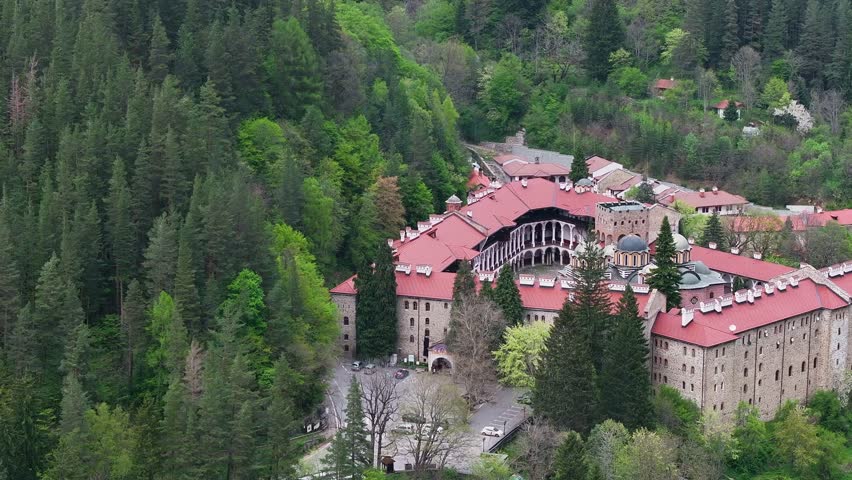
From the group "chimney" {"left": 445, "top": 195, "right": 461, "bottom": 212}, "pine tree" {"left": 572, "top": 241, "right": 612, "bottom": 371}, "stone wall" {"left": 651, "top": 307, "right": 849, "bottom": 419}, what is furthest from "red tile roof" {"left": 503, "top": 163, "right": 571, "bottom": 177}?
"pine tree" {"left": 572, "top": 241, "right": 612, "bottom": 371}

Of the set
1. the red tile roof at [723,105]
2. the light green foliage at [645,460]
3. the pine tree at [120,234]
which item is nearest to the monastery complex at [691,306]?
the light green foliage at [645,460]

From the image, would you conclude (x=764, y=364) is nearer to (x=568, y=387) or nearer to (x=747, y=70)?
(x=568, y=387)

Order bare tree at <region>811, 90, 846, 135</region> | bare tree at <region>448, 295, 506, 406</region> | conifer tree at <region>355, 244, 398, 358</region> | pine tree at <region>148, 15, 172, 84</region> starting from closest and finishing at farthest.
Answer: bare tree at <region>448, 295, 506, 406</region>
conifer tree at <region>355, 244, 398, 358</region>
pine tree at <region>148, 15, 172, 84</region>
bare tree at <region>811, 90, 846, 135</region>

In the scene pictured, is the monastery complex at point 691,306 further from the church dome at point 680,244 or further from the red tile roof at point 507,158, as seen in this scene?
the red tile roof at point 507,158

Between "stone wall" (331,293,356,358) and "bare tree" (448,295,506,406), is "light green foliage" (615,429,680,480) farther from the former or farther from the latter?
"stone wall" (331,293,356,358)

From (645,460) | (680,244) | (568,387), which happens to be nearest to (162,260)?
(568,387)
